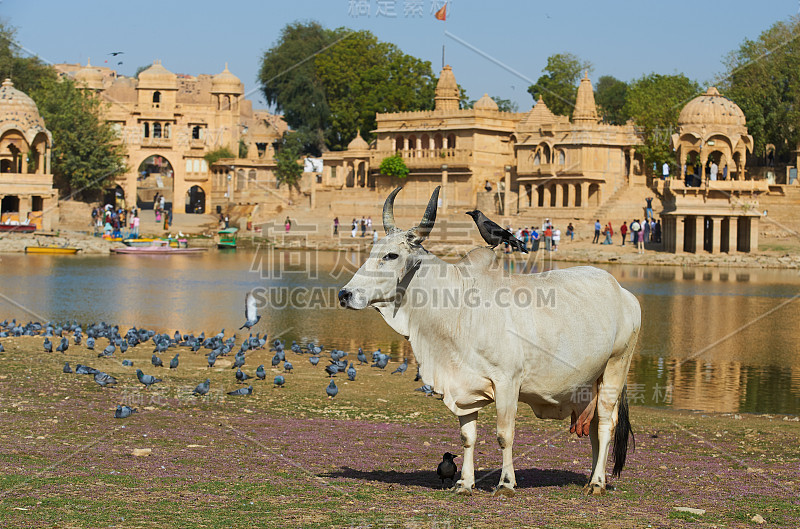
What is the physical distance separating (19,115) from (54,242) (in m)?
11.6

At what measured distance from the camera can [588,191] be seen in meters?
58.2

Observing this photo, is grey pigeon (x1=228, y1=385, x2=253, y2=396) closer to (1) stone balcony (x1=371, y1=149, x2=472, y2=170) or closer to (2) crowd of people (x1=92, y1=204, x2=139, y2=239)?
(2) crowd of people (x1=92, y1=204, x2=139, y2=239)

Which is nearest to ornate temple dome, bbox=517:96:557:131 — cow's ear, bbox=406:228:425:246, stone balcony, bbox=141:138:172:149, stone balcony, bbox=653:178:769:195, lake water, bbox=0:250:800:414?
stone balcony, bbox=653:178:769:195

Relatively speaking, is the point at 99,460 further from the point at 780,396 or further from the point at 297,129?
the point at 297,129

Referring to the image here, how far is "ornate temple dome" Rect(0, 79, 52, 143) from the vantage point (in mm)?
59938

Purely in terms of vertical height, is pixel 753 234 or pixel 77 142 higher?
pixel 77 142

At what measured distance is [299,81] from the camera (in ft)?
276

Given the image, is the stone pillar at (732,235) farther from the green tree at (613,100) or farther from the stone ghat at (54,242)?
the green tree at (613,100)

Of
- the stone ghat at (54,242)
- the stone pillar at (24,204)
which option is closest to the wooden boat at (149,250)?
the stone ghat at (54,242)

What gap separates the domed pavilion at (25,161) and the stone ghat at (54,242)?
3574 millimetres

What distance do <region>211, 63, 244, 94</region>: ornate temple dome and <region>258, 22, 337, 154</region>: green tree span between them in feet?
17.8

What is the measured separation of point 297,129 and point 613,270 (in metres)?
44.7

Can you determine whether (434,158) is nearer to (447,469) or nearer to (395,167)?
(395,167)

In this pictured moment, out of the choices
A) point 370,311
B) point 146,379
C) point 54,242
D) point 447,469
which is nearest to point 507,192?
point 54,242
